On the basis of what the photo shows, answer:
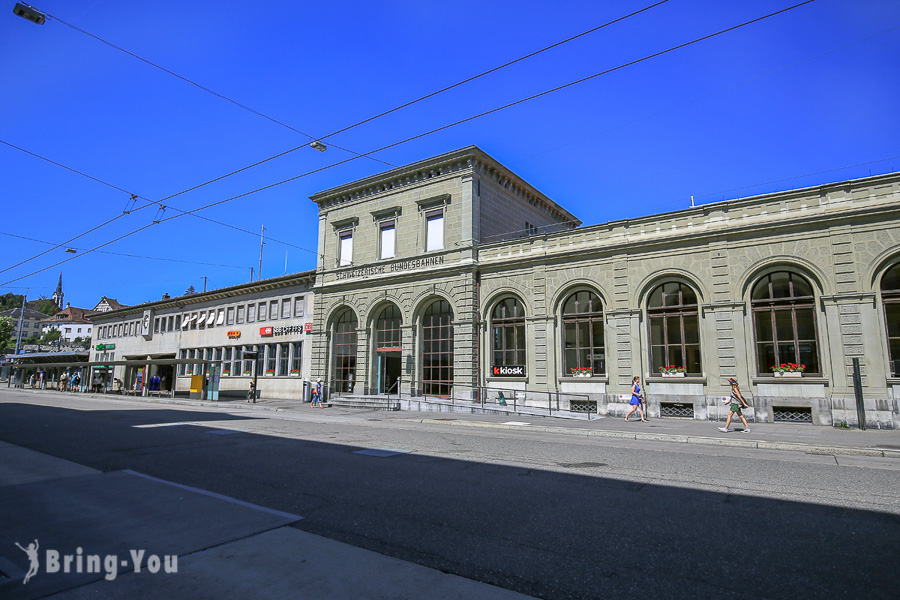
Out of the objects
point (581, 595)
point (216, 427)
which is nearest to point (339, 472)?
point (581, 595)

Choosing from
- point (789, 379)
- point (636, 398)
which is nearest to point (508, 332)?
point (636, 398)

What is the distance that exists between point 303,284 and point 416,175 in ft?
38.7

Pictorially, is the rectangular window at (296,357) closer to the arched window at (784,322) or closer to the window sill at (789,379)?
the window sill at (789,379)

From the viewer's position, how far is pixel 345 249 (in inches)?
1308

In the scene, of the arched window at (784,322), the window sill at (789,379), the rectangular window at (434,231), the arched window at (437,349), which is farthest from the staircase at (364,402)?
the arched window at (784,322)

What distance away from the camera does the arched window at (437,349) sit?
91.7 feet

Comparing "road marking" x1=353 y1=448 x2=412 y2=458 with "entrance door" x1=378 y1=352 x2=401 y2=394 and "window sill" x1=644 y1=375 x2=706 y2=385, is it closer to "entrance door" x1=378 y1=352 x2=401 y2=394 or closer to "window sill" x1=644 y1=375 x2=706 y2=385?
"window sill" x1=644 y1=375 x2=706 y2=385

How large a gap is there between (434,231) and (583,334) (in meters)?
10.4

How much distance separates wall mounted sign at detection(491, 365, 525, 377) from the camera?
82.5ft

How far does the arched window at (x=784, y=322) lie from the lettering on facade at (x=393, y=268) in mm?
15292

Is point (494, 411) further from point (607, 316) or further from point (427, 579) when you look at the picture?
point (427, 579)

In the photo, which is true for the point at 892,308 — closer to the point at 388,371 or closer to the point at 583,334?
the point at 583,334

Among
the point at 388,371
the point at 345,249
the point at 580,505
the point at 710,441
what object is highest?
the point at 345,249

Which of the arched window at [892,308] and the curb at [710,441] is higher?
the arched window at [892,308]
